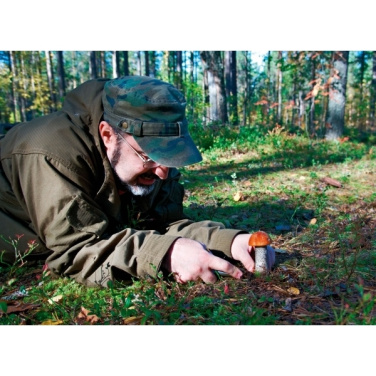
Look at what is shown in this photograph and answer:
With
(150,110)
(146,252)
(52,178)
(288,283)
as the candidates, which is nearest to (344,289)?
(288,283)

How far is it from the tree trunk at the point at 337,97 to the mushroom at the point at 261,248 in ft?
33.5

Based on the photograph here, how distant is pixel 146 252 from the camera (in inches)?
92.8

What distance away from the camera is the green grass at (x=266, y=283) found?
2.05 metres

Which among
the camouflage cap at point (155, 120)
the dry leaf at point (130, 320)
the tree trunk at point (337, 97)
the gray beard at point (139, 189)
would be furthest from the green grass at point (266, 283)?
the tree trunk at point (337, 97)

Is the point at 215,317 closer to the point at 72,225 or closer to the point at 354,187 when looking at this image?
the point at 72,225

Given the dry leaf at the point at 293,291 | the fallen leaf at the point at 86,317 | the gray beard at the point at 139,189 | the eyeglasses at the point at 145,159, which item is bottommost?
the dry leaf at the point at 293,291

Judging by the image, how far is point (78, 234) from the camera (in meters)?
2.42

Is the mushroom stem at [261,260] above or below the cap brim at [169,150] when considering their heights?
below

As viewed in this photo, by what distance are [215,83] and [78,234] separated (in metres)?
10.8

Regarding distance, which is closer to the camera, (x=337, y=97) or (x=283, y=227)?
(x=283, y=227)

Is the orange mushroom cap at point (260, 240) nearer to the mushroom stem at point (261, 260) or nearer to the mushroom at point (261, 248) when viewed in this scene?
the mushroom at point (261, 248)

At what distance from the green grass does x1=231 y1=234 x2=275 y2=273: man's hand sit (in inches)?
3.1

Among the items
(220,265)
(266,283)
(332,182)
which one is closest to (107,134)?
(220,265)

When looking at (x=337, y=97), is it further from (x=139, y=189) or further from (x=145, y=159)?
(x=145, y=159)
